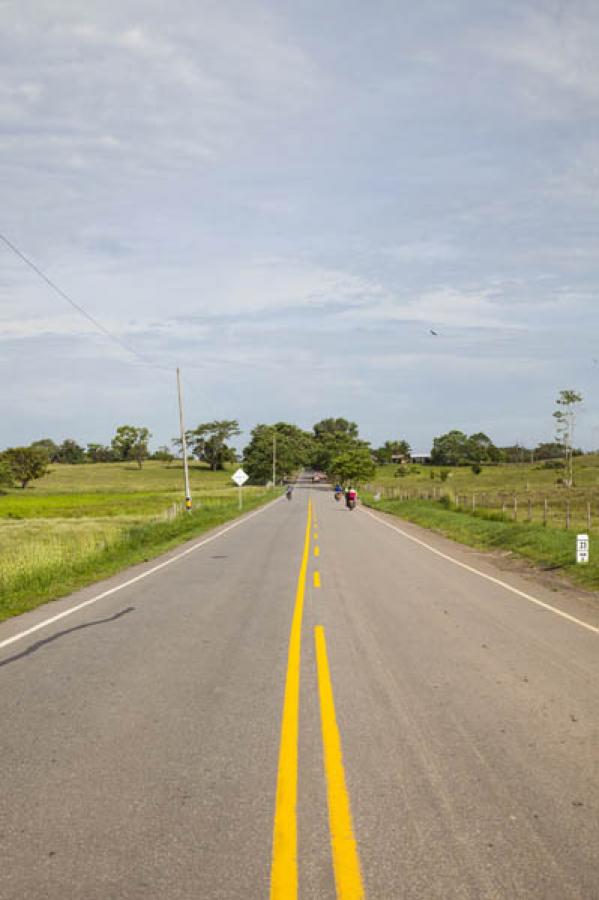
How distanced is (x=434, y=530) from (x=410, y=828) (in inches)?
1029

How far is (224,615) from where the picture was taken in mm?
10242

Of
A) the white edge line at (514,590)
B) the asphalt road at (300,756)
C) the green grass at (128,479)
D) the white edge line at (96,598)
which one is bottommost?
the white edge line at (514,590)

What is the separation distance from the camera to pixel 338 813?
396 cm

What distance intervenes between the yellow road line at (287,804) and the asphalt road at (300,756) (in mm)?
15

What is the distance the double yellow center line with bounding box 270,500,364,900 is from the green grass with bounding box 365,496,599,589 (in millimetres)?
9541

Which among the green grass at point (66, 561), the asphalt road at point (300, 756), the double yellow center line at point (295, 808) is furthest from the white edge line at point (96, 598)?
the double yellow center line at point (295, 808)

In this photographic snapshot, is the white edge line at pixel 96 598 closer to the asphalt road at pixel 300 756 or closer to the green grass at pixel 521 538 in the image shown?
the asphalt road at pixel 300 756

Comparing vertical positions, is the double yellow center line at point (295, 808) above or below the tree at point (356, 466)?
below

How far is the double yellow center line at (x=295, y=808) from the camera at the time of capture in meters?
3.29

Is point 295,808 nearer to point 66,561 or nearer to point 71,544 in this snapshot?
point 66,561

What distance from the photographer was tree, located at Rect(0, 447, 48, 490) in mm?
101812

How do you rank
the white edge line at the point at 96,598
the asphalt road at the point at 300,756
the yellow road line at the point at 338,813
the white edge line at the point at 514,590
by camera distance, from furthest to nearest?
the white edge line at the point at 514,590 < the white edge line at the point at 96,598 < the asphalt road at the point at 300,756 < the yellow road line at the point at 338,813

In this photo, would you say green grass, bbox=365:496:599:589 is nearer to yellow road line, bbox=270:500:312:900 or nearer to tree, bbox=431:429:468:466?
yellow road line, bbox=270:500:312:900

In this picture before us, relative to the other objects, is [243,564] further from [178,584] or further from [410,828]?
[410,828]
